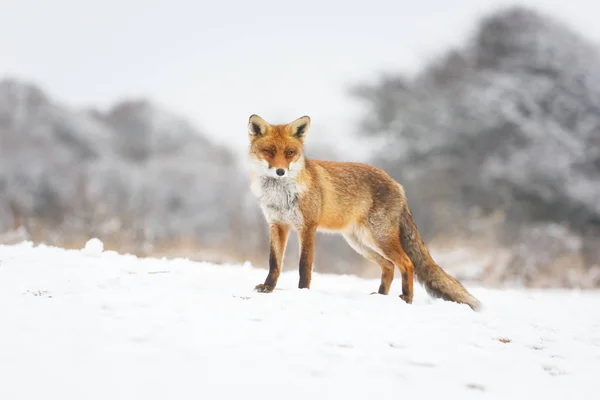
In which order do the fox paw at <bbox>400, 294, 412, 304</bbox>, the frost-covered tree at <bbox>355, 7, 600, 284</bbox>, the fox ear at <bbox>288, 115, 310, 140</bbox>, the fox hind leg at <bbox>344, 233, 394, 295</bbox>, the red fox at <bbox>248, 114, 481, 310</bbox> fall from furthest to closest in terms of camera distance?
the frost-covered tree at <bbox>355, 7, 600, 284</bbox> < the fox hind leg at <bbox>344, 233, 394, 295</bbox> < the fox paw at <bbox>400, 294, 412, 304</bbox> < the fox ear at <bbox>288, 115, 310, 140</bbox> < the red fox at <bbox>248, 114, 481, 310</bbox>

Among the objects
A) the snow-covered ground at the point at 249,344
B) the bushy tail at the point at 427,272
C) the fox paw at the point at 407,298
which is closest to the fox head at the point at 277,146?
the snow-covered ground at the point at 249,344

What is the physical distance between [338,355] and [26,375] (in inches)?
73.9

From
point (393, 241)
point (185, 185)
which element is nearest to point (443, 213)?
point (185, 185)

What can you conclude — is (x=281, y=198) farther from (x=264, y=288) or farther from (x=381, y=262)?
(x=381, y=262)

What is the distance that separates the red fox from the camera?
5398 mm

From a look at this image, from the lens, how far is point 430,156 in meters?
18.9

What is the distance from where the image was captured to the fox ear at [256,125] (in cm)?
541

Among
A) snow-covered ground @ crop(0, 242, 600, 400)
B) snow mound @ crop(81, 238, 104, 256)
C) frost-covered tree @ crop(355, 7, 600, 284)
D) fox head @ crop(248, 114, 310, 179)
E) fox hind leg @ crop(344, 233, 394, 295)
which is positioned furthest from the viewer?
frost-covered tree @ crop(355, 7, 600, 284)

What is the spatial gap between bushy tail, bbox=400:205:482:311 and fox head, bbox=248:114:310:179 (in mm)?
1535

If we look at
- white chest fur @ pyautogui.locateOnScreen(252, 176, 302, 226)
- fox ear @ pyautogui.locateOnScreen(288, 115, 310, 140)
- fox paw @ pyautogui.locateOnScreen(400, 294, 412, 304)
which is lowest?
fox paw @ pyautogui.locateOnScreen(400, 294, 412, 304)

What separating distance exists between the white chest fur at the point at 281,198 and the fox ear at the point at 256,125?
461 millimetres

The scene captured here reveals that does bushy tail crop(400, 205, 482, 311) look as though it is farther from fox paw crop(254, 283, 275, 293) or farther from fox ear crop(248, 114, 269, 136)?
fox ear crop(248, 114, 269, 136)

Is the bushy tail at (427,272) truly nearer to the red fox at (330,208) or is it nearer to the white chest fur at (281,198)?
the red fox at (330,208)

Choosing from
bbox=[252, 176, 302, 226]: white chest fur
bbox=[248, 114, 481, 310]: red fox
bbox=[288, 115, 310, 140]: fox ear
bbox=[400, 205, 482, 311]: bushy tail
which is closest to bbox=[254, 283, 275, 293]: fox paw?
bbox=[248, 114, 481, 310]: red fox
